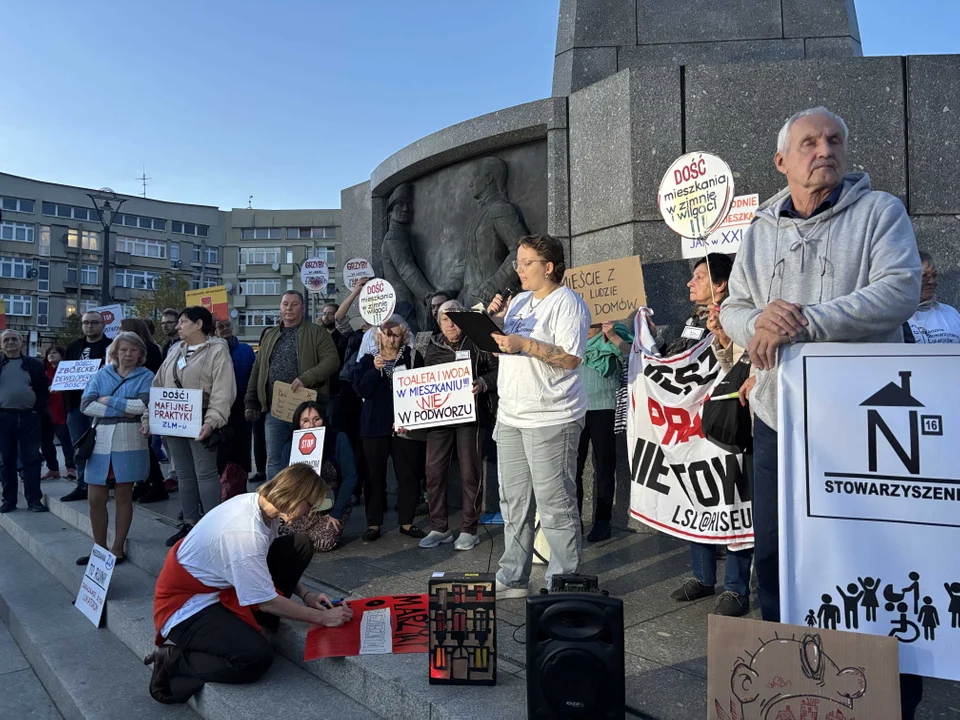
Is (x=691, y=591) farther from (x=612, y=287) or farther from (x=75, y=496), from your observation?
(x=75, y=496)

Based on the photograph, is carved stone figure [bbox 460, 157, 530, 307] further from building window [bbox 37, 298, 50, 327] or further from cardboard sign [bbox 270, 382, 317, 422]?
building window [bbox 37, 298, 50, 327]

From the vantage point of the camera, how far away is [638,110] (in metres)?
5.73

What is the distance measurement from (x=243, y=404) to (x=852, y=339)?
5749 mm

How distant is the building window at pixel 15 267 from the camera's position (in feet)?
196

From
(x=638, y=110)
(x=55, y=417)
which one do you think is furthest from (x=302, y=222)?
(x=638, y=110)

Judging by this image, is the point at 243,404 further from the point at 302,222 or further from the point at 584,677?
the point at 302,222

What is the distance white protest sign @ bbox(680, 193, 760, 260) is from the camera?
5.19 meters

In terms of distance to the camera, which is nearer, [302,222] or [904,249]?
[904,249]

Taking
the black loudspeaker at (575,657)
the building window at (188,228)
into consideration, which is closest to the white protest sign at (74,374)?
the black loudspeaker at (575,657)

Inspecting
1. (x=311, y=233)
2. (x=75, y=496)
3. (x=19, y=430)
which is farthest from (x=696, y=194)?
(x=311, y=233)

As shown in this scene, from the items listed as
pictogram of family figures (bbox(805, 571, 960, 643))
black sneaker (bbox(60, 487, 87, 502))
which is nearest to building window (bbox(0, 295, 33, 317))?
black sneaker (bbox(60, 487, 87, 502))

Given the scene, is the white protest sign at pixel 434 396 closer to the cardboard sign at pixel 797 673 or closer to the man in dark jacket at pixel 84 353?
the cardboard sign at pixel 797 673

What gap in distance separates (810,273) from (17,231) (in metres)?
70.3

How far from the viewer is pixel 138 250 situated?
2719 inches
